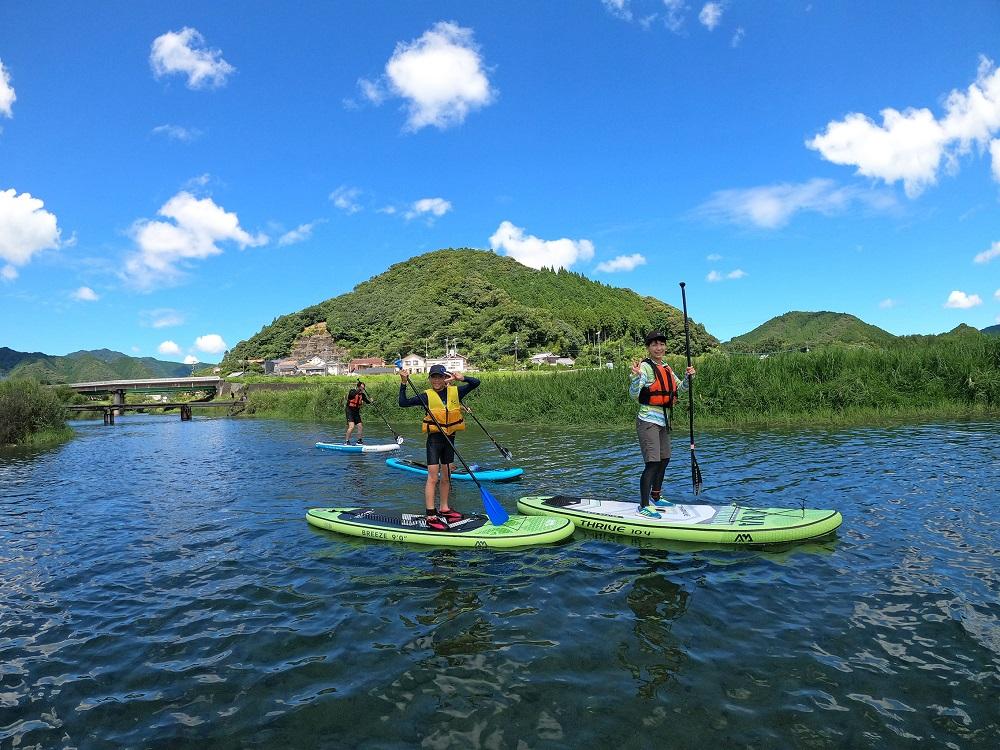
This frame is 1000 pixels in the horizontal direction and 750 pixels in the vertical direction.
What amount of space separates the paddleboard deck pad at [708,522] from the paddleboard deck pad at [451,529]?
0.55m

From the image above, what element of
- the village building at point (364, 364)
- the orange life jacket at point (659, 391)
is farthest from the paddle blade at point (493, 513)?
the village building at point (364, 364)

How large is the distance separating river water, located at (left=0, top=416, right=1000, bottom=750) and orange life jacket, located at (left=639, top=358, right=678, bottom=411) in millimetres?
2138

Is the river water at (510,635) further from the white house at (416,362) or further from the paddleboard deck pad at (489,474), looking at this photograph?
the white house at (416,362)

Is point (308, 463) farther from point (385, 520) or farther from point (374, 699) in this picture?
point (374, 699)

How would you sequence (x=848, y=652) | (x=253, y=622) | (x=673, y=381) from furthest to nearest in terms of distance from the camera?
(x=673, y=381)
(x=253, y=622)
(x=848, y=652)

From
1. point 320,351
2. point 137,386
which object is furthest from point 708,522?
point 320,351

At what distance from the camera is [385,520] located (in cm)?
863

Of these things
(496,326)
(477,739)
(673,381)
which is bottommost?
(477,739)

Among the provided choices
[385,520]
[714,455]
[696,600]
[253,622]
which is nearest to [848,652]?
[696,600]

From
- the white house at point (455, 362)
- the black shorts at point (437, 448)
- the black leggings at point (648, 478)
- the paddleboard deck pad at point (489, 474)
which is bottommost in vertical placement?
the paddleboard deck pad at point (489, 474)

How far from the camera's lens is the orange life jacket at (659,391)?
27.1 ft

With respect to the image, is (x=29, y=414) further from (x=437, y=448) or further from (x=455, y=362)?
(x=455, y=362)

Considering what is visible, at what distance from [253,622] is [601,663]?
11.9 ft

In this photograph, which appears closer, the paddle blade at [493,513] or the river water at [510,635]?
the river water at [510,635]
